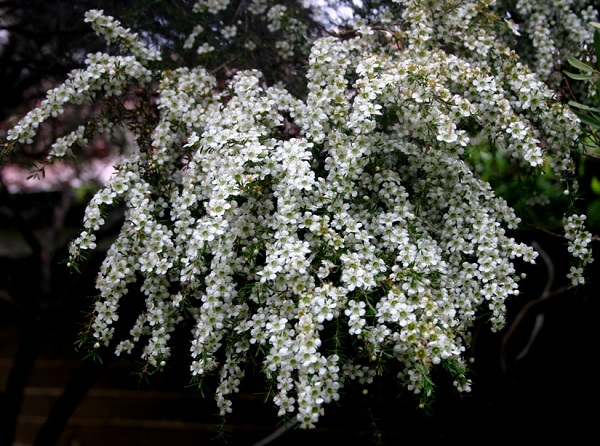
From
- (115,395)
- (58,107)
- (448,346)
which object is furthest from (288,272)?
(115,395)

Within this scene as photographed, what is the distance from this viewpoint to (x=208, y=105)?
182 centimetres

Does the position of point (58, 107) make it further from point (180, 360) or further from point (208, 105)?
point (180, 360)

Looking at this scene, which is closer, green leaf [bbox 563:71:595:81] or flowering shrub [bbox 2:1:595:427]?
flowering shrub [bbox 2:1:595:427]

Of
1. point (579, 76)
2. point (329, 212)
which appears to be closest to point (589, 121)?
point (579, 76)

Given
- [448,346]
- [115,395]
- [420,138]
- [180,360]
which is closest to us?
[448,346]

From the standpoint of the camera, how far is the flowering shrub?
1377mm

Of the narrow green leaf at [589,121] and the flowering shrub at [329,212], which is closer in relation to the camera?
the flowering shrub at [329,212]

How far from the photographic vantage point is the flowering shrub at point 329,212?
138cm

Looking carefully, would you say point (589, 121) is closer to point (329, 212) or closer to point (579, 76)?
point (579, 76)

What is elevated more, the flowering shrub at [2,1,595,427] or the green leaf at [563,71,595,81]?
the green leaf at [563,71,595,81]

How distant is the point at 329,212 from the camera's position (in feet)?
4.95

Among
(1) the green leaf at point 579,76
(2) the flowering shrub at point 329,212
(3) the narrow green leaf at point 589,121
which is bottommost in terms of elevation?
(2) the flowering shrub at point 329,212

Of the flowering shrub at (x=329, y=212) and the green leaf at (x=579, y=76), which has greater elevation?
the green leaf at (x=579, y=76)

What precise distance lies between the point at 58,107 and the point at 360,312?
1.02 metres
